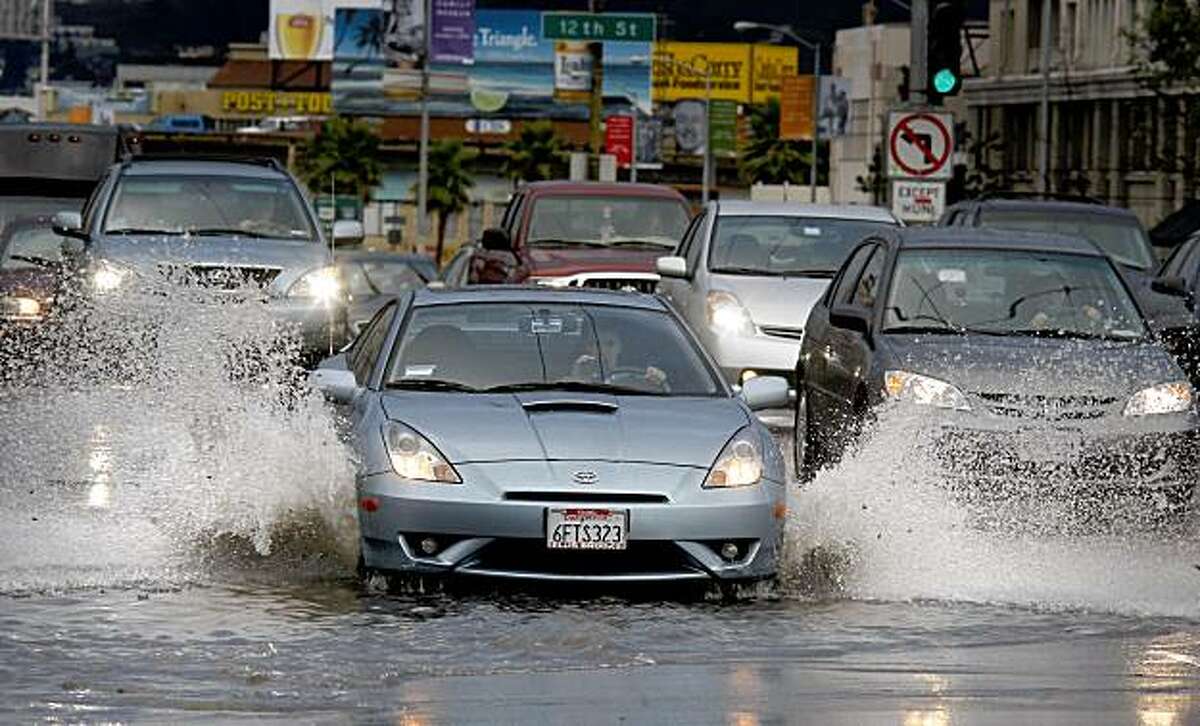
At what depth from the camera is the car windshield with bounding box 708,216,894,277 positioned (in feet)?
73.6

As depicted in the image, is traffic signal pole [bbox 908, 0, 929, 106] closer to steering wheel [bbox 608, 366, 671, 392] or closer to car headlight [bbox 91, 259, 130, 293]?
car headlight [bbox 91, 259, 130, 293]

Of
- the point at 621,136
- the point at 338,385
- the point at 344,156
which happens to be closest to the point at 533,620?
the point at 338,385

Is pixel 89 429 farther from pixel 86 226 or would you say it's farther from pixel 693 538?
pixel 693 538

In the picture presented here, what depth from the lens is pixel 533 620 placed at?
10.9m

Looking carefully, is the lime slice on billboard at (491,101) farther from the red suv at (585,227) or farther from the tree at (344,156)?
the red suv at (585,227)

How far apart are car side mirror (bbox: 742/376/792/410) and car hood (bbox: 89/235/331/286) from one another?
9.50m

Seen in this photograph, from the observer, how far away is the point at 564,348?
12.9 m

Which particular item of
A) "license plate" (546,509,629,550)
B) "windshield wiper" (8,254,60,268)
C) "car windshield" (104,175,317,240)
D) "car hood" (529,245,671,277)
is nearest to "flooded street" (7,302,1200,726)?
"license plate" (546,509,629,550)

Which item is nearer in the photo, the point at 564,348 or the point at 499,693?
the point at 499,693

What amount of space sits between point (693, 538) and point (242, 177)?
40.8ft

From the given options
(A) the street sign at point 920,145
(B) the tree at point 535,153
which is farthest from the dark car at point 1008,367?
(B) the tree at point 535,153

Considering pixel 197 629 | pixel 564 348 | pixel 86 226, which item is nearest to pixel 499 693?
pixel 197 629

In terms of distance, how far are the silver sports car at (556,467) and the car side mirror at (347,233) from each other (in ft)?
33.5

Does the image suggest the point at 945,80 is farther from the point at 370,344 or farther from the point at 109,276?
the point at 370,344
